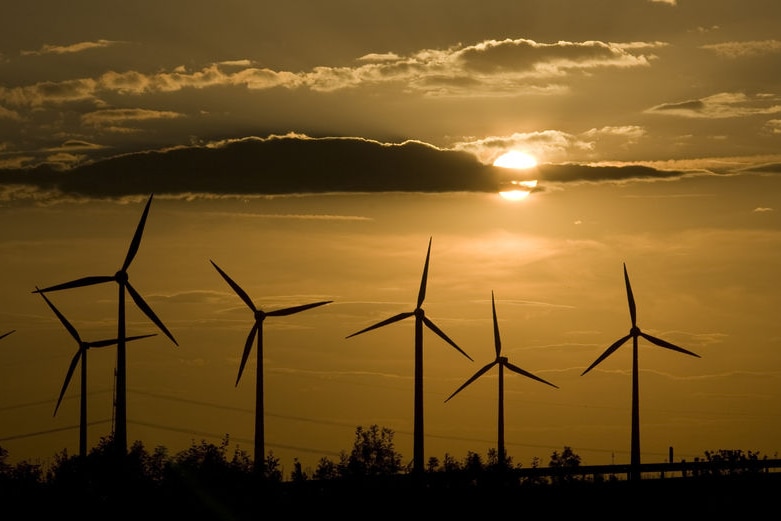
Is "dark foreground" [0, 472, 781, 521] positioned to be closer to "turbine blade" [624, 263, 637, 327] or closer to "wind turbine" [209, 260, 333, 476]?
"wind turbine" [209, 260, 333, 476]

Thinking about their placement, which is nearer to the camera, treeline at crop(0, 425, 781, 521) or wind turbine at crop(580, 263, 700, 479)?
treeline at crop(0, 425, 781, 521)

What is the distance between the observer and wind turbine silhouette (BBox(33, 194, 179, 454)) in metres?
93.0

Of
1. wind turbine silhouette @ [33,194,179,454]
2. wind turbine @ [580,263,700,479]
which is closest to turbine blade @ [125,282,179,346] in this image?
wind turbine silhouette @ [33,194,179,454]

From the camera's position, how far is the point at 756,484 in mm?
96375

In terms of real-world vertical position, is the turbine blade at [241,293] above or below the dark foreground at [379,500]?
above

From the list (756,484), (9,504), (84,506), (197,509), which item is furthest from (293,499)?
(756,484)

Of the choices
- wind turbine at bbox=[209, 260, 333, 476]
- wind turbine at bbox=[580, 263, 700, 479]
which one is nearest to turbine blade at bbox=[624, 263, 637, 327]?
wind turbine at bbox=[580, 263, 700, 479]

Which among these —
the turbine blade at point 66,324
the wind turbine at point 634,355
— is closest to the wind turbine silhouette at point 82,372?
the turbine blade at point 66,324

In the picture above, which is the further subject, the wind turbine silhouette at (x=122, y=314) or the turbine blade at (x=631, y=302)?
the turbine blade at (x=631, y=302)

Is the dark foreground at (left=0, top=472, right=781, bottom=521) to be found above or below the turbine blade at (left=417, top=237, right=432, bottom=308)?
below

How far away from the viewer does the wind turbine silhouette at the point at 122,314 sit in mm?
93000

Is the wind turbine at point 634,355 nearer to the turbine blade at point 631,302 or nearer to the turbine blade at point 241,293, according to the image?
the turbine blade at point 631,302

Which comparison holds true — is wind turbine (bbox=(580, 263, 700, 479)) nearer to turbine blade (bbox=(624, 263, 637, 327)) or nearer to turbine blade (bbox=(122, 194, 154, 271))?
turbine blade (bbox=(624, 263, 637, 327))

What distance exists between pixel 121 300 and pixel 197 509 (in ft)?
74.2
